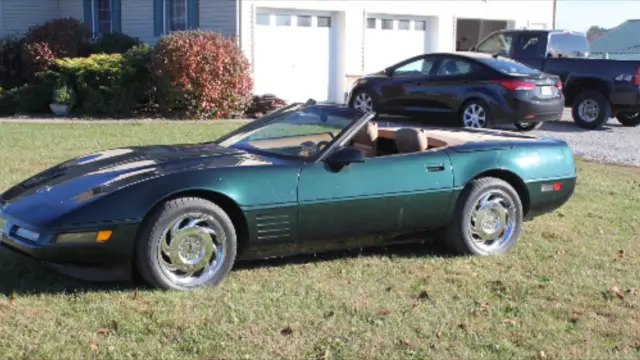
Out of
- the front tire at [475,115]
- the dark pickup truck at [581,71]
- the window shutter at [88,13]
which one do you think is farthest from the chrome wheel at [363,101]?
the window shutter at [88,13]

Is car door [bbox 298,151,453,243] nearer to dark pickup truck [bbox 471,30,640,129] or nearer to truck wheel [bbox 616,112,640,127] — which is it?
dark pickup truck [bbox 471,30,640,129]

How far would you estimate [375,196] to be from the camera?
574cm

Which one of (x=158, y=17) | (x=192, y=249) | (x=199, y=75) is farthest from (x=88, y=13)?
(x=192, y=249)

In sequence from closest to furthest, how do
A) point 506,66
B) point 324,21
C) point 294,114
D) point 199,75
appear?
point 294,114, point 506,66, point 199,75, point 324,21

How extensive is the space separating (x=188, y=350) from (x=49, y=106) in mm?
14596

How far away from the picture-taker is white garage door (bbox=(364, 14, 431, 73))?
20.9m

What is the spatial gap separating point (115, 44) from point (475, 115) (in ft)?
29.6

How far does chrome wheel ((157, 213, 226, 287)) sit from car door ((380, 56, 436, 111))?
10.2 metres

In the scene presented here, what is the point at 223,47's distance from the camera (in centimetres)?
1667

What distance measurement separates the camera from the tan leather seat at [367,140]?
631 centimetres

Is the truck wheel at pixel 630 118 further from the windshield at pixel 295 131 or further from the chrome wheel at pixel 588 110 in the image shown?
the windshield at pixel 295 131

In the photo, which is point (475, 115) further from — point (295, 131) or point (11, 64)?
point (11, 64)

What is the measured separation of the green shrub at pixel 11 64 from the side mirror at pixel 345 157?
51.9 feet

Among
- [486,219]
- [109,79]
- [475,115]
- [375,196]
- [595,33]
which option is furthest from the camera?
[595,33]
